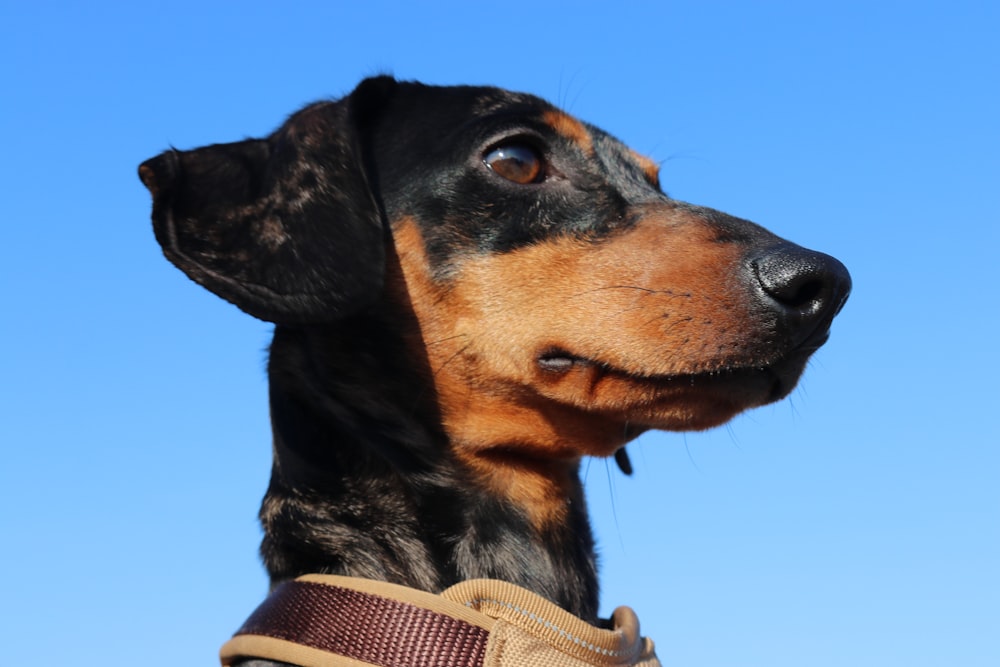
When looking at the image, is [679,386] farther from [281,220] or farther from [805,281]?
[281,220]

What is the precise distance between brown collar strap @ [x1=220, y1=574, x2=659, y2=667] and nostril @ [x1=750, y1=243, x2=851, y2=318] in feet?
4.29

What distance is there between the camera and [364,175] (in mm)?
4324

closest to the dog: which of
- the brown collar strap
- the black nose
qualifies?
the black nose

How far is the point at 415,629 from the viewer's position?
10.8 ft

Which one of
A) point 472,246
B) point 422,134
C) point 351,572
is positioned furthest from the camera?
point 422,134

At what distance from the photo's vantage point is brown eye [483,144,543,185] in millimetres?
4305

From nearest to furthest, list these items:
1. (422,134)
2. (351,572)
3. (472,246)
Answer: (351,572) < (472,246) < (422,134)

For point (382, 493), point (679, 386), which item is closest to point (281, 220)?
point (382, 493)

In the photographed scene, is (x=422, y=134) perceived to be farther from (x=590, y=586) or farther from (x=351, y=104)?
(x=590, y=586)

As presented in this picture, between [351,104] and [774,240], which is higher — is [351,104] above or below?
above

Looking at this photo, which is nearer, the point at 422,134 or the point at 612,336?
the point at 612,336

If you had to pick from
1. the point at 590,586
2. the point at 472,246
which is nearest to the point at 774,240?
the point at 472,246

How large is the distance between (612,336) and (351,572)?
125 centimetres

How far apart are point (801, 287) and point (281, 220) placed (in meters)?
1.97
